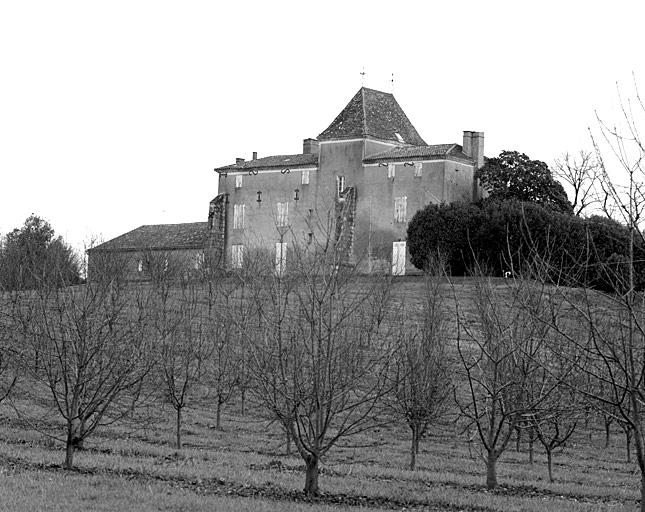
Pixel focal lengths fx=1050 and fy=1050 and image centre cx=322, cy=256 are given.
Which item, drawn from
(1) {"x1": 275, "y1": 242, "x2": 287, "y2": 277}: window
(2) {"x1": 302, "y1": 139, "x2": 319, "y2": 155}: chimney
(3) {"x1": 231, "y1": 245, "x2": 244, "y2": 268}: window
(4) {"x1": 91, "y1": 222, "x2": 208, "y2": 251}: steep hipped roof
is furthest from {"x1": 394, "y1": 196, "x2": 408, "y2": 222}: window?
(4) {"x1": 91, "y1": 222, "x2": 208, "y2": 251}: steep hipped roof

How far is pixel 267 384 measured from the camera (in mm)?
15758

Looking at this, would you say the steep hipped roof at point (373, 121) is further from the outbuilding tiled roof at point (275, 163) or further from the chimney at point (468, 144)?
the chimney at point (468, 144)

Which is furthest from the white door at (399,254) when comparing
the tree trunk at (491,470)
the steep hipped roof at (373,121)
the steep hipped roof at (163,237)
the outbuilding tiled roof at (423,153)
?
the tree trunk at (491,470)

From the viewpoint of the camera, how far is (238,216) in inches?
2749

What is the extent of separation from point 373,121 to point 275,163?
23.7ft

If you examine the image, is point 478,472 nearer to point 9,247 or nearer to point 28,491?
point 28,491

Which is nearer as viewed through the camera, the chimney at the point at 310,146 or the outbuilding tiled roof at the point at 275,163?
the outbuilding tiled roof at the point at 275,163

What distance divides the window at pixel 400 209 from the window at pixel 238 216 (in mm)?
11701

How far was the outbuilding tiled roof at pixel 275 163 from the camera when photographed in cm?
6700

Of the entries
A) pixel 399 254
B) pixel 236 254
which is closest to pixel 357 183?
pixel 399 254

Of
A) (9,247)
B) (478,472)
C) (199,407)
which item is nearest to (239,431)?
(199,407)

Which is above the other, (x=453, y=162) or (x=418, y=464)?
(x=453, y=162)

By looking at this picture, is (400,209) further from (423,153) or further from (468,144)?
(468,144)

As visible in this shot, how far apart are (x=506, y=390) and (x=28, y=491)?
8.43 metres
